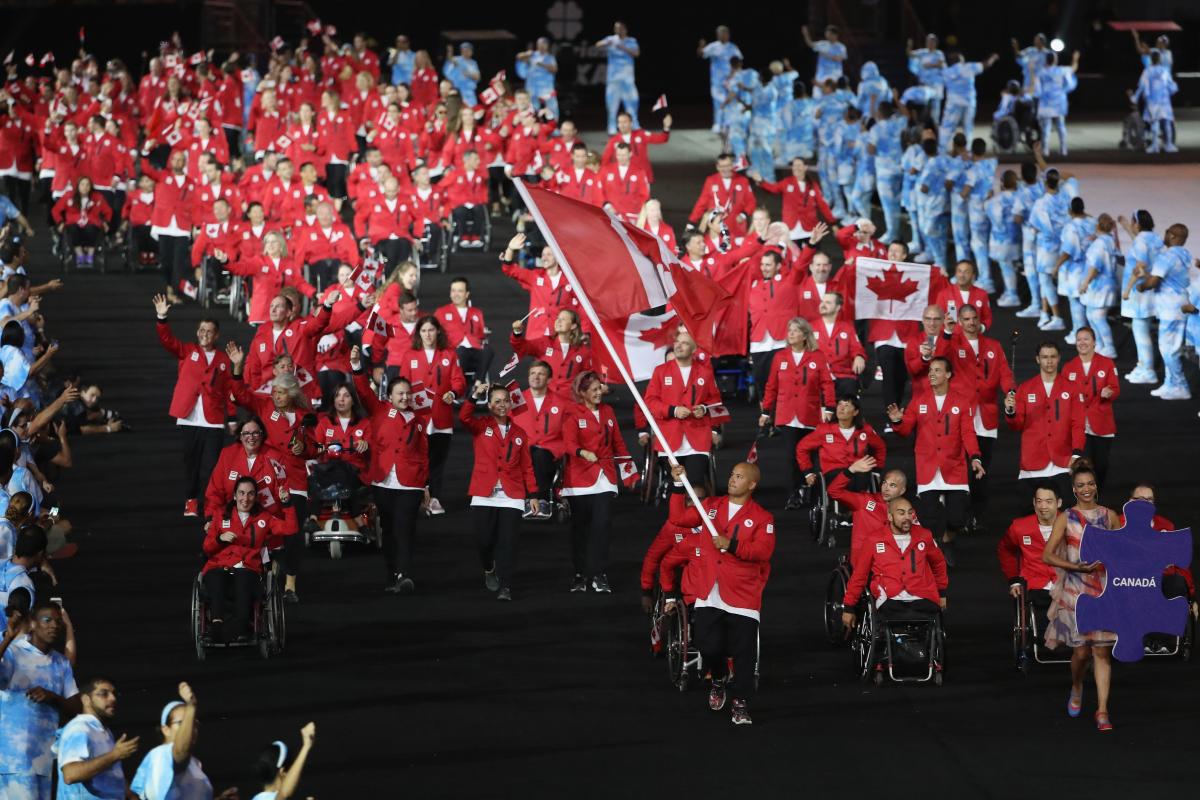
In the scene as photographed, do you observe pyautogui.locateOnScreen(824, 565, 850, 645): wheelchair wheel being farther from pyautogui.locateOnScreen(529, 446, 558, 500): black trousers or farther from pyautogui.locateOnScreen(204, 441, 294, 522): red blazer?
pyautogui.locateOnScreen(204, 441, 294, 522): red blazer

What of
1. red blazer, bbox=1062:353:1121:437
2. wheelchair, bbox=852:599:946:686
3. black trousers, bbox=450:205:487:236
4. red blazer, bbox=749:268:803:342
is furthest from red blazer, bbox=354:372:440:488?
black trousers, bbox=450:205:487:236

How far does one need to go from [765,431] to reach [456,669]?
7589mm

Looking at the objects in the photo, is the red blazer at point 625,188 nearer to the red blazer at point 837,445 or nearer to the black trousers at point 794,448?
the black trousers at point 794,448

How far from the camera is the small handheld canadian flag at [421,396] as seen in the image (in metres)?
18.9

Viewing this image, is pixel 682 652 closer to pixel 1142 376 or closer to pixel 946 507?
pixel 946 507

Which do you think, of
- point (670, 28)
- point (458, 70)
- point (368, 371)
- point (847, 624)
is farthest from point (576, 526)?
point (670, 28)

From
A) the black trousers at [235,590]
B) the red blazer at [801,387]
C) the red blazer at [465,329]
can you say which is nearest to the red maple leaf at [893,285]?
the red blazer at [801,387]

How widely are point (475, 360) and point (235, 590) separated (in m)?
6.95

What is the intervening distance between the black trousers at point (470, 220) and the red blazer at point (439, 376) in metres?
12.2

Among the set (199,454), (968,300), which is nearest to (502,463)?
(199,454)

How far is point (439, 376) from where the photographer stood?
758 inches

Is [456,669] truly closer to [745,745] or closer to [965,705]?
[745,745]

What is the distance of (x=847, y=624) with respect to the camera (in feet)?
47.6

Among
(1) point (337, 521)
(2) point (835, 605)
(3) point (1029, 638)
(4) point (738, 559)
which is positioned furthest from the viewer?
(1) point (337, 521)
